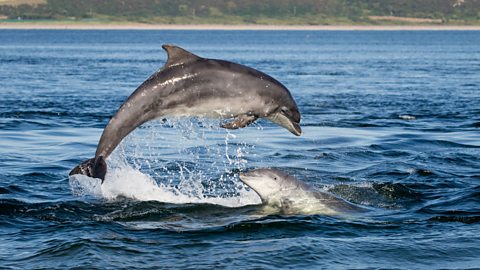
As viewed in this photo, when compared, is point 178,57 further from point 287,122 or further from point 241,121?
point 287,122

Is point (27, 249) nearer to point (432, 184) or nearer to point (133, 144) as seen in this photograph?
point (432, 184)

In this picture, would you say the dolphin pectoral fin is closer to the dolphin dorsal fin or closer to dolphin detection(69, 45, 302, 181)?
dolphin detection(69, 45, 302, 181)

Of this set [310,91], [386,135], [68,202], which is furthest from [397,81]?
A: [68,202]

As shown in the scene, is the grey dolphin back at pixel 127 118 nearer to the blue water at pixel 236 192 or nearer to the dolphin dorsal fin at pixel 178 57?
the dolphin dorsal fin at pixel 178 57

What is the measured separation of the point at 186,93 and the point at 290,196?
2623 mm

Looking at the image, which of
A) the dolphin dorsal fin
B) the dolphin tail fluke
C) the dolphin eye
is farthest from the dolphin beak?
the dolphin tail fluke

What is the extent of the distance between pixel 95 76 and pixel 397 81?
16244 mm

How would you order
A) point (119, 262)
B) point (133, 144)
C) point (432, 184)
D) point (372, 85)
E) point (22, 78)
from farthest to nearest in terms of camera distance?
point (22, 78)
point (372, 85)
point (133, 144)
point (432, 184)
point (119, 262)

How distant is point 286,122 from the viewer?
1454 centimetres

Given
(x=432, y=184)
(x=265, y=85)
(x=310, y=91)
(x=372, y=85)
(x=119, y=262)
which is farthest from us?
(x=372, y=85)

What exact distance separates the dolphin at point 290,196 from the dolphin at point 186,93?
144 centimetres

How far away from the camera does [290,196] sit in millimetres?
15031

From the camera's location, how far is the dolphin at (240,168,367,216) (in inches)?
584

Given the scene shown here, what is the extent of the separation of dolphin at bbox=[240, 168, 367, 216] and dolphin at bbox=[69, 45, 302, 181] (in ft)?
4.71
